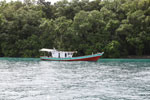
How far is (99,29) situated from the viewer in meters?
66.1

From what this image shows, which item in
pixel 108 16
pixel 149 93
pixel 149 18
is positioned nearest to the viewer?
pixel 149 93

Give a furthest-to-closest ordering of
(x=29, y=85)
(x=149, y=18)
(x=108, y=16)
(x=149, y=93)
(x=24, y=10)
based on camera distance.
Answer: (x=24, y=10) → (x=108, y=16) → (x=149, y=18) → (x=29, y=85) → (x=149, y=93)

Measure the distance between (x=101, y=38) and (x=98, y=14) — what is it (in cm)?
558

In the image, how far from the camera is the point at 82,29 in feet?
214

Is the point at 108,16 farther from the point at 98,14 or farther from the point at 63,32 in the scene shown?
the point at 63,32

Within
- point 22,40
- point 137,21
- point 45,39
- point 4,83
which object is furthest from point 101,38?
point 4,83

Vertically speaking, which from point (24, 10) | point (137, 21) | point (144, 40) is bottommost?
point (144, 40)

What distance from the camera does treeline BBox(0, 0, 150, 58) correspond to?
64.1 meters

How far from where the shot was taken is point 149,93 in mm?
18078

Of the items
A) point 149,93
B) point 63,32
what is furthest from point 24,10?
point 149,93

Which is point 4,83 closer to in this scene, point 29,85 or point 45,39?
point 29,85

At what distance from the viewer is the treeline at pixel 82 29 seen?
6412cm

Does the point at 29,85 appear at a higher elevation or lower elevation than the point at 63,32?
lower

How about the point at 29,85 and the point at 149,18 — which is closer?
the point at 29,85
